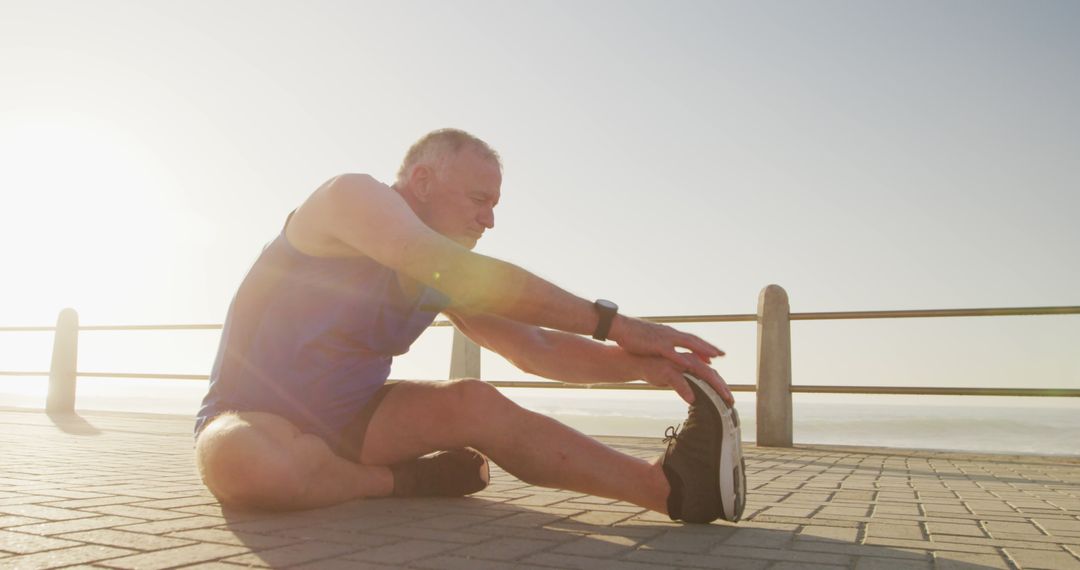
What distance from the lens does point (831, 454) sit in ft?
21.2

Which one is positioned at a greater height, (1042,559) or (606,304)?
(606,304)

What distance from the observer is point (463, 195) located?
2.95 m

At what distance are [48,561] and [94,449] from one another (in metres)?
3.75

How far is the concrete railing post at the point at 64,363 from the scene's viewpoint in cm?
1045

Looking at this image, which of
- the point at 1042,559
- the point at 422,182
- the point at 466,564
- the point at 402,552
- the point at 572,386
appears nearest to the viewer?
the point at 466,564

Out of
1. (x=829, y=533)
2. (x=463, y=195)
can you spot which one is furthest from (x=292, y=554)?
(x=829, y=533)

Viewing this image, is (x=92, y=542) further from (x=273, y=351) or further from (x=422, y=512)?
(x=422, y=512)

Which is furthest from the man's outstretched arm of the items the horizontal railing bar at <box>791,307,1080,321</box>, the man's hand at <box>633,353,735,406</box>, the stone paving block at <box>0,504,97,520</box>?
the horizontal railing bar at <box>791,307,1080,321</box>

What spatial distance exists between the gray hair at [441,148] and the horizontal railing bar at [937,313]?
489cm

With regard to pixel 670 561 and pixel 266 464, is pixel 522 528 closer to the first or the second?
pixel 670 561

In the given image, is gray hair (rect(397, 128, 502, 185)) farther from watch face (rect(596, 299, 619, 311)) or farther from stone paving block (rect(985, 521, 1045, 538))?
stone paving block (rect(985, 521, 1045, 538))

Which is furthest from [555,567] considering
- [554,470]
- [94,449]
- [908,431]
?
[908,431]

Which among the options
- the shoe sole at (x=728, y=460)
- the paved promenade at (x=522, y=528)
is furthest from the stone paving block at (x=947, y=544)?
the shoe sole at (x=728, y=460)

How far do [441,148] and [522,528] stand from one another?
4.34 feet
